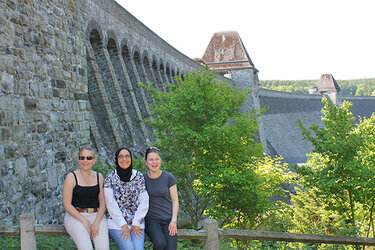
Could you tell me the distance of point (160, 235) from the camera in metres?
4.04

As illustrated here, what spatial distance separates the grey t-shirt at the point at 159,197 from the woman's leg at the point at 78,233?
687 millimetres

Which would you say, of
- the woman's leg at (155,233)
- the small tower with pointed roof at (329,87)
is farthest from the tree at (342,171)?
the small tower with pointed roof at (329,87)

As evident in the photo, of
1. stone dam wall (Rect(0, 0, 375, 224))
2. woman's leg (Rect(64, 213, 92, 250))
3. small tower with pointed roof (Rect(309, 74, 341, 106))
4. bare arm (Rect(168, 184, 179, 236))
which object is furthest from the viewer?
small tower with pointed roof (Rect(309, 74, 341, 106))

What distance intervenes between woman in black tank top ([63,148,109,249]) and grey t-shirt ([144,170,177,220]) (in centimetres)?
50

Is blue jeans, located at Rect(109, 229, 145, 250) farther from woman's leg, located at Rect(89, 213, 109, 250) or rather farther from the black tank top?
the black tank top

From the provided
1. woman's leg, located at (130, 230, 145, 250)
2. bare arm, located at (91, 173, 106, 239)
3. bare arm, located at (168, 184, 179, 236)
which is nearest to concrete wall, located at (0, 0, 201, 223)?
bare arm, located at (91, 173, 106, 239)

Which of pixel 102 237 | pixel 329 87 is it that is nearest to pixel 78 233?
pixel 102 237

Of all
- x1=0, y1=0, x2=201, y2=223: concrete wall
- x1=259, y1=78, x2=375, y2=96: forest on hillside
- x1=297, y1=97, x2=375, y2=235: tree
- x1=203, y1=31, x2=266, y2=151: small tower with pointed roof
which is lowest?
x1=297, y1=97, x2=375, y2=235: tree

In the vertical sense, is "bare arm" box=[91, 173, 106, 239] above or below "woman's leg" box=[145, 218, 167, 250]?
above

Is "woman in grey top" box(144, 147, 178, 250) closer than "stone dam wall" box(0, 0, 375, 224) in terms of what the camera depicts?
Yes

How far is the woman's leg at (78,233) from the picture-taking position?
3.78 m

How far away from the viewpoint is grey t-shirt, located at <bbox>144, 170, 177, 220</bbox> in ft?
13.6

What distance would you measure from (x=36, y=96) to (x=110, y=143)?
698 cm

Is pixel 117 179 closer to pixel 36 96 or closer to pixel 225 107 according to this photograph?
pixel 36 96
